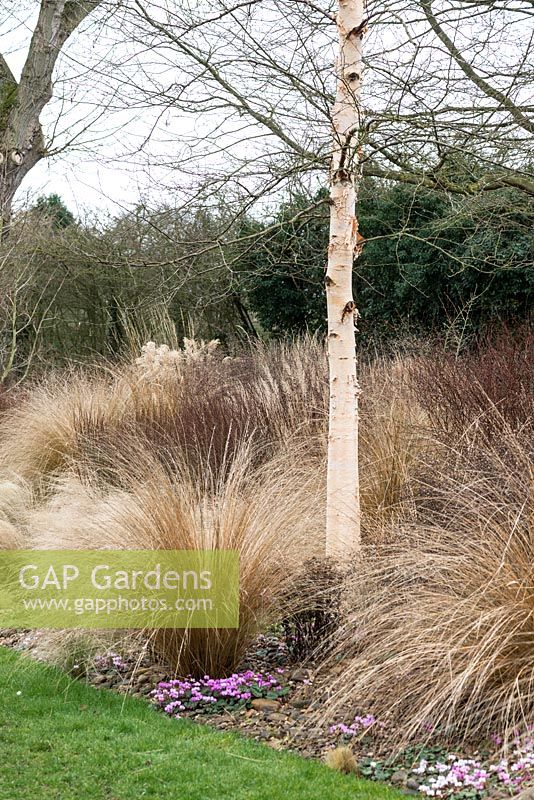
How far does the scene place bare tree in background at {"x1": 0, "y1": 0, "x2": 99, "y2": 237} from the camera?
10.5 m

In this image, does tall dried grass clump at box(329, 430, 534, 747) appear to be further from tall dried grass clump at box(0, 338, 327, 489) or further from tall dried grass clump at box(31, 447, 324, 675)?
tall dried grass clump at box(0, 338, 327, 489)

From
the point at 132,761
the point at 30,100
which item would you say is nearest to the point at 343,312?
the point at 132,761

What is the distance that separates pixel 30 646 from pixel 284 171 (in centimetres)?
273

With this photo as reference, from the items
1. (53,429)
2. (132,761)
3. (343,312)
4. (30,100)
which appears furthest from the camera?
(30,100)

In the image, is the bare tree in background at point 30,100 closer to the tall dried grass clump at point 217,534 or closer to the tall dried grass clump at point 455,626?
the tall dried grass clump at point 217,534

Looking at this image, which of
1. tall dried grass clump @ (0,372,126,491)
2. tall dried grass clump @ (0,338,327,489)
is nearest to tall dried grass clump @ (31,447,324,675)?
tall dried grass clump @ (0,338,327,489)

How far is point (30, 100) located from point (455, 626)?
9.38m

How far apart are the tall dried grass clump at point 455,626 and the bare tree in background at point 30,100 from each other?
824 cm

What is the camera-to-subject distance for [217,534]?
4.15 meters

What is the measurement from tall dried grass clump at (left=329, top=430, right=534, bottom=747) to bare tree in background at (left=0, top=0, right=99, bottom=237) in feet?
27.0

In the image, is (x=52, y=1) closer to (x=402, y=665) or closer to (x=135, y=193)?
(x=135, y=193)

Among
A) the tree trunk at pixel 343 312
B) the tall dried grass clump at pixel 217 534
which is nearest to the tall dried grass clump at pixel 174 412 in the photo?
the tall dried grass clump at pixel 217 534

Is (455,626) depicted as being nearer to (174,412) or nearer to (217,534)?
(217,534)

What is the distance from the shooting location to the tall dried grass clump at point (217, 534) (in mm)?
4074
